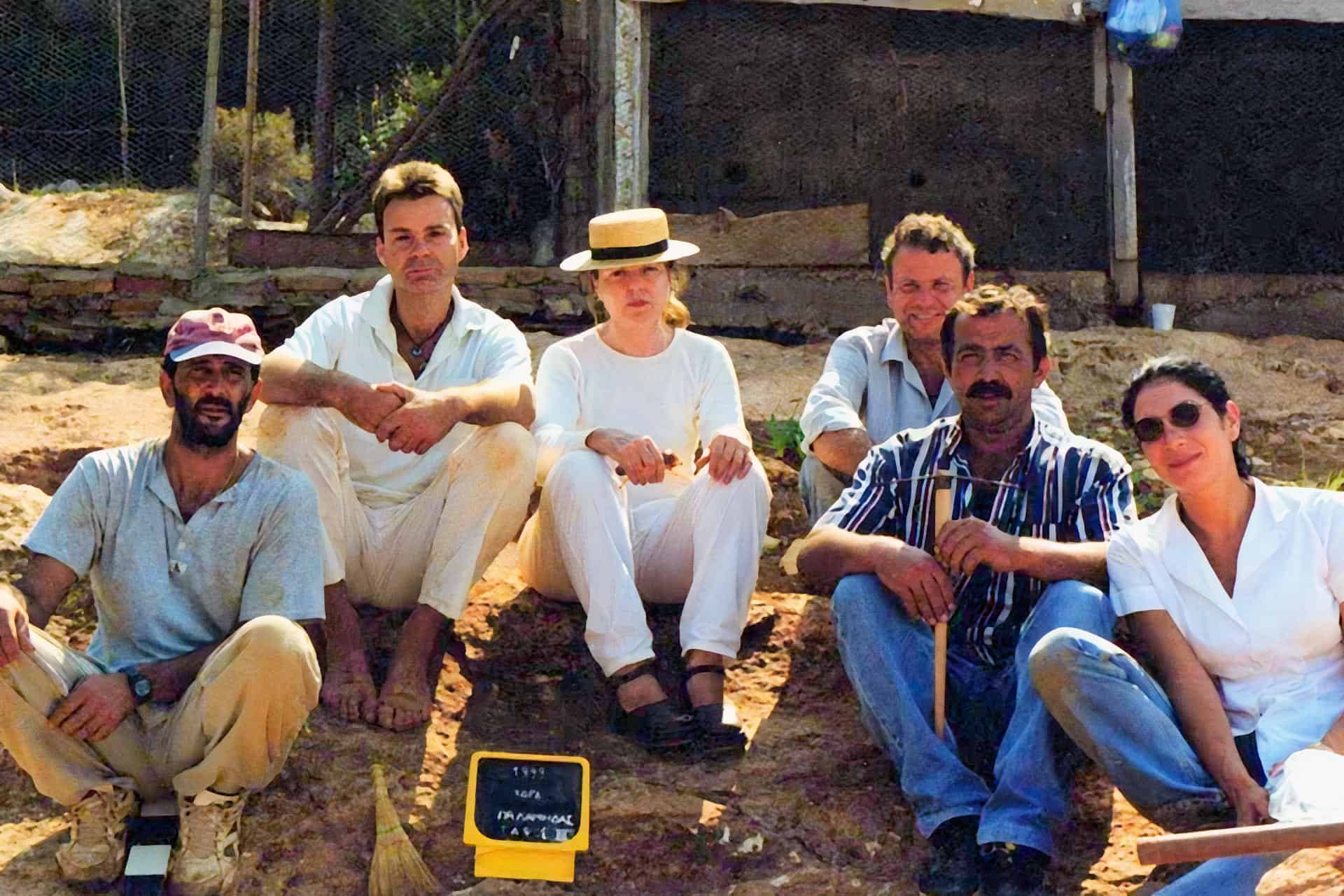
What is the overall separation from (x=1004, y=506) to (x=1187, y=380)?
567 millimetres

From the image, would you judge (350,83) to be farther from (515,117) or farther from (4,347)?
(4,347)

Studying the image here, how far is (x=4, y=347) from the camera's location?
7.44 meters

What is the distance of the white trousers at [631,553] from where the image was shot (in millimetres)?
4176

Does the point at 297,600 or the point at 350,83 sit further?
the point at 350,83

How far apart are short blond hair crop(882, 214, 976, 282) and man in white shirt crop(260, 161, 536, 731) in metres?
1.20

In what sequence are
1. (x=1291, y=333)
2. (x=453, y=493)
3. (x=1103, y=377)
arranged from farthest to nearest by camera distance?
(x=1291, y=333)
(x=1103, y=377)
(x=453, y=493)

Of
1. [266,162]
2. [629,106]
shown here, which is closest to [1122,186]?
[629,106]

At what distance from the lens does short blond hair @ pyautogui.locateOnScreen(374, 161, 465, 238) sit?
466cm

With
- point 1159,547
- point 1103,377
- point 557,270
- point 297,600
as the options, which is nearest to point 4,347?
point 557,270

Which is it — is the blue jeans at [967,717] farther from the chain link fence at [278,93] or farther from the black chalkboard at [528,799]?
the chain link fence at [278,93]

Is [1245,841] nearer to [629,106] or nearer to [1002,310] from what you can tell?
[1002,310]

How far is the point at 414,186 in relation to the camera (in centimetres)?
467

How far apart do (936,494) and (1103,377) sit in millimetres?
3683

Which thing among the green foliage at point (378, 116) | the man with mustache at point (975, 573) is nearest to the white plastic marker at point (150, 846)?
the man with mustache at point (975, 573)
